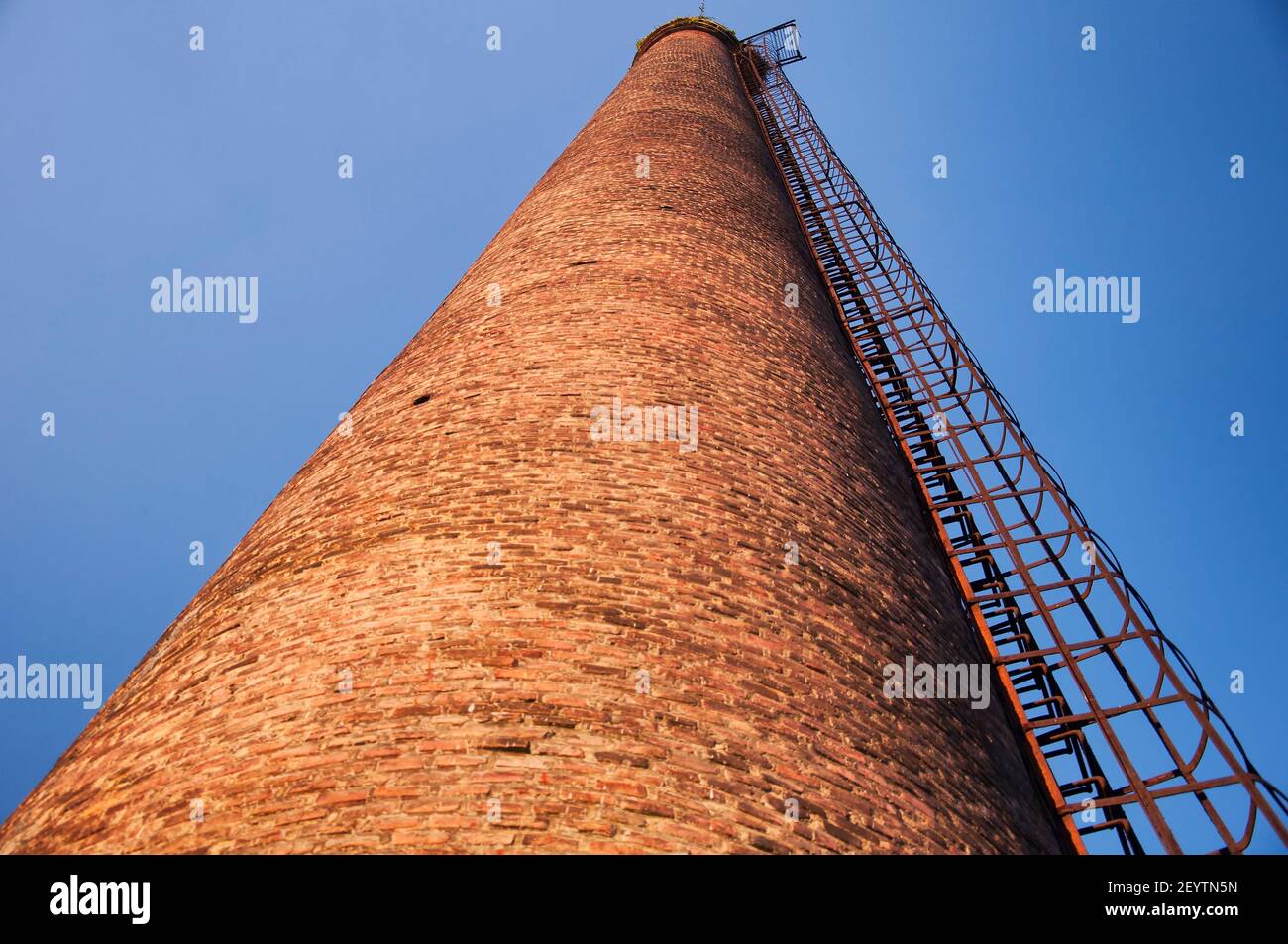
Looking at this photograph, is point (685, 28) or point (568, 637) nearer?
point (568, 637)

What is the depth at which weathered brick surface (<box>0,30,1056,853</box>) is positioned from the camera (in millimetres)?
2301

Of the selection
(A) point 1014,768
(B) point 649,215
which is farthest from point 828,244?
(A) point 1014,768

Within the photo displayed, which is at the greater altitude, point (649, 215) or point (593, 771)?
point (649, 215)

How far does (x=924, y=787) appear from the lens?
2846 millimetres

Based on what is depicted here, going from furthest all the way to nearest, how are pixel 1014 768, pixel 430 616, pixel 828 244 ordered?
1. pixel 828 244
2. pixel 1014 768
3. pixel 430 616

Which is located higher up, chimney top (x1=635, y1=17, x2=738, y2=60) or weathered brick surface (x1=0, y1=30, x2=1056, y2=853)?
chimney top (x1=635, y1=17, x2=738, y2=60)

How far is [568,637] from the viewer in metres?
2.71

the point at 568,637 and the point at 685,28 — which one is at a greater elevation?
the point at 685,28

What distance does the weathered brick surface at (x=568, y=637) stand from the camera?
230 cm

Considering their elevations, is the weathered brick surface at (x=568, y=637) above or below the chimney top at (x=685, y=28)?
below
